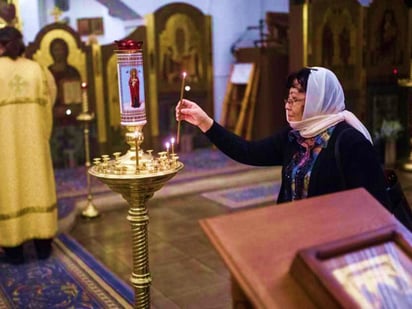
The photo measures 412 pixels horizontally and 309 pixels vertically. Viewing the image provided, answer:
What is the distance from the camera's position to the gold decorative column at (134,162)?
5.58 ft

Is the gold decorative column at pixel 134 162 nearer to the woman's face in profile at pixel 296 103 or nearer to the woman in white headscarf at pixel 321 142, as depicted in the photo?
the woman in white headscarf at pixel 321 142

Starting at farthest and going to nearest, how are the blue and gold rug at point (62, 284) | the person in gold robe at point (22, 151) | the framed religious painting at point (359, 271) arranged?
the person in gold robe at point (22, 151)
the blue and gold rug at point (62, 284)
the framed religious painting at point (359, 271)

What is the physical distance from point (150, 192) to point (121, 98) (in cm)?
30

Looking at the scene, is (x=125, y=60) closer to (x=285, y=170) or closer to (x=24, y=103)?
(x=285, y=170)

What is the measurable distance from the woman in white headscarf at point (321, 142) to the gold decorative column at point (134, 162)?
22 cm

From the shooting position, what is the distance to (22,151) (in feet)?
12.2

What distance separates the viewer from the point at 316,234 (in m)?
1.08

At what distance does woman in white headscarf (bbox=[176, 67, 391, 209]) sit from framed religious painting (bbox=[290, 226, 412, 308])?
0.77 meters

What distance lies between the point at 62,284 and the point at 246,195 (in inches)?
98.9

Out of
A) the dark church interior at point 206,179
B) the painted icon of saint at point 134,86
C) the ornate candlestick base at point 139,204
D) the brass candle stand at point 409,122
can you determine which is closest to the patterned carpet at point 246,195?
the dark church interior at point 206,179

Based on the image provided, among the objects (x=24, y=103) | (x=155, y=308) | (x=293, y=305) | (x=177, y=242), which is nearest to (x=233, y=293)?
(x=293, y=305)

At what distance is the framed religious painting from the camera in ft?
3.14

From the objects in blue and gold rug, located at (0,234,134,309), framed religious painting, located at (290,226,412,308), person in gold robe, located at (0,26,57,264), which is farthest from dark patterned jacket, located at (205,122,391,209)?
person in gold robe, located at (0,26,57,264)

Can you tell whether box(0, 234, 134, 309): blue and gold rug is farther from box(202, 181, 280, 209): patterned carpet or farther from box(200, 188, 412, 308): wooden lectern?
box(200, 188, 412, 308): wooden lectern
